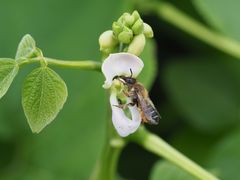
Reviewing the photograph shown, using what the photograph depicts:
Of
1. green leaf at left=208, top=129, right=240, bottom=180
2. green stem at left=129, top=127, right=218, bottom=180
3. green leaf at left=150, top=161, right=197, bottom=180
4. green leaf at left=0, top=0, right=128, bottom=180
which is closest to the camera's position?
green stem at left=129, top=127, right=218, bottom=180

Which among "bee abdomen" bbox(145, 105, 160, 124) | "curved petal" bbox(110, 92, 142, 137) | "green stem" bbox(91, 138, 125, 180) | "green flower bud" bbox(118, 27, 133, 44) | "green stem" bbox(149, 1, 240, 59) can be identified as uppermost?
"green stem" bbox(149, 1, 240, 59)

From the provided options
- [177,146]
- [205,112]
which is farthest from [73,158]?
→ [205,112]

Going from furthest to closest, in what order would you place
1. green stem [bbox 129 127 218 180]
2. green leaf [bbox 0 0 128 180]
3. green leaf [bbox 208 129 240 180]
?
1. green leaf [bbox 0 0 128 180]
2. green leaf [bbox 208 129 240 180]
3. green stem [bbox 129 127 218 180]

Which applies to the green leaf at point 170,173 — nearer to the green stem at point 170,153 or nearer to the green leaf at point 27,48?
the green stem at point 170,153

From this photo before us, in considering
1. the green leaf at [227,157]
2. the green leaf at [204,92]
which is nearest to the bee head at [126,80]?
the green leaf at [227,157]

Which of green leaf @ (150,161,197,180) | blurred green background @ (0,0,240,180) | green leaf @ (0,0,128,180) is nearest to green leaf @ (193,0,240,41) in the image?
blurred green background @ (0,0,240,180)

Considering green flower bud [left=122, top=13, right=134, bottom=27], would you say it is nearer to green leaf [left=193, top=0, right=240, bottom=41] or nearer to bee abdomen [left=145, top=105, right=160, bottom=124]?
bee abdomen [left=145, top=105, right=160, bottom=124]

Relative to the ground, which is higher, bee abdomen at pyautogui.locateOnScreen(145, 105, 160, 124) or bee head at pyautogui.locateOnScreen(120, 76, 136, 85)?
Result: bee head at pyautogui.locateOnScreen(120, 76, 136, 85)
